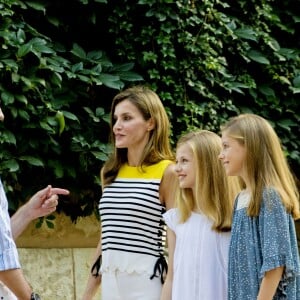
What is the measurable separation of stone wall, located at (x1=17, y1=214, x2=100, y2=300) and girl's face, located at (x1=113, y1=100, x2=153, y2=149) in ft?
5.66

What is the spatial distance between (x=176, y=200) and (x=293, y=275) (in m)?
0.75

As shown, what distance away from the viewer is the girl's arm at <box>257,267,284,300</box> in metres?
3.49

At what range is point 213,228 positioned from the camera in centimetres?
398

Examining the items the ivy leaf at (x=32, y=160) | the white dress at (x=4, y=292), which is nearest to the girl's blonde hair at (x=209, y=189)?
the white dress at (x=4, y=292)

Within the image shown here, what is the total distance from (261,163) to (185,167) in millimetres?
479

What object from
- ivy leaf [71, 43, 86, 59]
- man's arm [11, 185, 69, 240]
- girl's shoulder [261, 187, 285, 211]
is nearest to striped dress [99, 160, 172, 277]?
man's arm [11, 185, 69, 240]

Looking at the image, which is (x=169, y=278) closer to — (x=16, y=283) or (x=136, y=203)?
(x=136, y=203)

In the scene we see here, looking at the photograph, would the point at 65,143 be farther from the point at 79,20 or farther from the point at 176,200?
the point at 176,200

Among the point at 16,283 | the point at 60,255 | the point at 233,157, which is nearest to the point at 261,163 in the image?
the point at 233,157

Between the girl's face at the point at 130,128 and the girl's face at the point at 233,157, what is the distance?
2.00ft

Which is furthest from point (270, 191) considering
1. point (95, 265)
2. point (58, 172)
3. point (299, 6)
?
point (299, 6)

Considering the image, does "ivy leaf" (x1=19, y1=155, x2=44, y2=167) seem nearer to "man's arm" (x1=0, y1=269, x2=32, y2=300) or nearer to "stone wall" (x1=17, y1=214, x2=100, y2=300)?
"stone wall" (x1=17, y1=214, x2=100, y2=300)

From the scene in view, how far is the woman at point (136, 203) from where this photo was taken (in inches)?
162

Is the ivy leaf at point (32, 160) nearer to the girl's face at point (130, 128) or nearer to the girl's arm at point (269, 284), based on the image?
the girl's face at point (130, 128)
